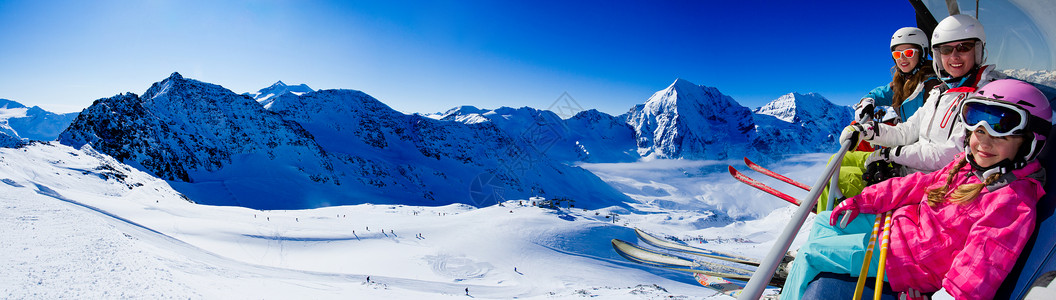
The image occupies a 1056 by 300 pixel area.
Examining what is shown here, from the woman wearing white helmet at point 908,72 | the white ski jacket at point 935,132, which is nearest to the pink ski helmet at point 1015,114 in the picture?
the white ski jacket at point 935,132

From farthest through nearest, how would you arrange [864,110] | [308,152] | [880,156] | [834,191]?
1. [308,152]
2. [864,110]
3. [834,191]
4. [880,156]

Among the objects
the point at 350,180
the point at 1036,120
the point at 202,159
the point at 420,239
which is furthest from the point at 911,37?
the point at 202,159

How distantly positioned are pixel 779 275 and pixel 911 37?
10.7 ft

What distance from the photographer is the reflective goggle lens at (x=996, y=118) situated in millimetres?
2238

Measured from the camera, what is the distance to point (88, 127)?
6250cm

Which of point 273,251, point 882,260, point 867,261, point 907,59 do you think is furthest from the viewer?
point 273,251

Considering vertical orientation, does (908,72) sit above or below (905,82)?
above

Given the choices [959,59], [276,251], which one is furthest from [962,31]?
[276,251]

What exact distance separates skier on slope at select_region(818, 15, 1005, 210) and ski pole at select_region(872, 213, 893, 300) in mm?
1102

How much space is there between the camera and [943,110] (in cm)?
333

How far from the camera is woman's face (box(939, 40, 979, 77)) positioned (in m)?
3.46

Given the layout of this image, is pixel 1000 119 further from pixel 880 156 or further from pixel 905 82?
pixel 905 82

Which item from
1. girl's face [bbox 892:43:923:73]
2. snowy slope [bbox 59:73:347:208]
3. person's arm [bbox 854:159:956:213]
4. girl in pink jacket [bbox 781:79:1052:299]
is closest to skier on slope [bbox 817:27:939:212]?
girl's face [bbox 892:43:923:73]

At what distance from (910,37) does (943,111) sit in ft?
6.08
